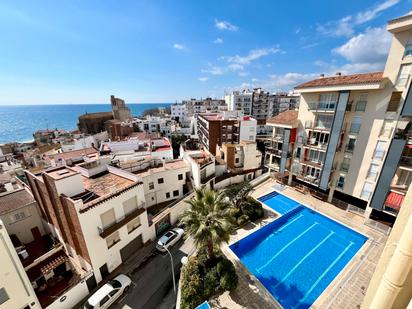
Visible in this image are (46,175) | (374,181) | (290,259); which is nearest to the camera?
(46,175)

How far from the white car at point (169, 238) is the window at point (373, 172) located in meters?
24.9

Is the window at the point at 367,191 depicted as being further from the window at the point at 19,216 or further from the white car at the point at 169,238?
the window at the point at 19,216

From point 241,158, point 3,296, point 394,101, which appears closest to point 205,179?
point 241,158

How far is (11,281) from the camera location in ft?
39.4

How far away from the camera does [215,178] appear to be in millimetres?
34406

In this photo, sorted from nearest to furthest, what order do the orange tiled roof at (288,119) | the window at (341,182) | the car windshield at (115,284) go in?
1. the car windshield at (115,284)
2. the window at (341,182)
3. the orange tiled roof at (288,119)

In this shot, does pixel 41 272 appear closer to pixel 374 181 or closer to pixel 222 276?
pixel 222 276

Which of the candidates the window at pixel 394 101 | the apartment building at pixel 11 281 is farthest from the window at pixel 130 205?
the window at pixel 394 101

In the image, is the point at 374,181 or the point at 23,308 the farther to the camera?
the point at 374,181

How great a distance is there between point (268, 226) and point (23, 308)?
78.3ft

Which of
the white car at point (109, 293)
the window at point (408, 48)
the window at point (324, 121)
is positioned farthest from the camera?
the window at point (324, 121)

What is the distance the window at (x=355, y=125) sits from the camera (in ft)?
73.7

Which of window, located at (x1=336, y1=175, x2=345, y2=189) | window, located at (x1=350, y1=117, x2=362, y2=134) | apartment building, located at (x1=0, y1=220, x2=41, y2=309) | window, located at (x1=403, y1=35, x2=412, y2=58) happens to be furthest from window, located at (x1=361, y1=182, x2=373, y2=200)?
apartment building, located at (x1=0, y1=220, x2=41, y2=309)

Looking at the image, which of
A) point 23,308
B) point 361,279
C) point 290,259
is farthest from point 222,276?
point 23,308
